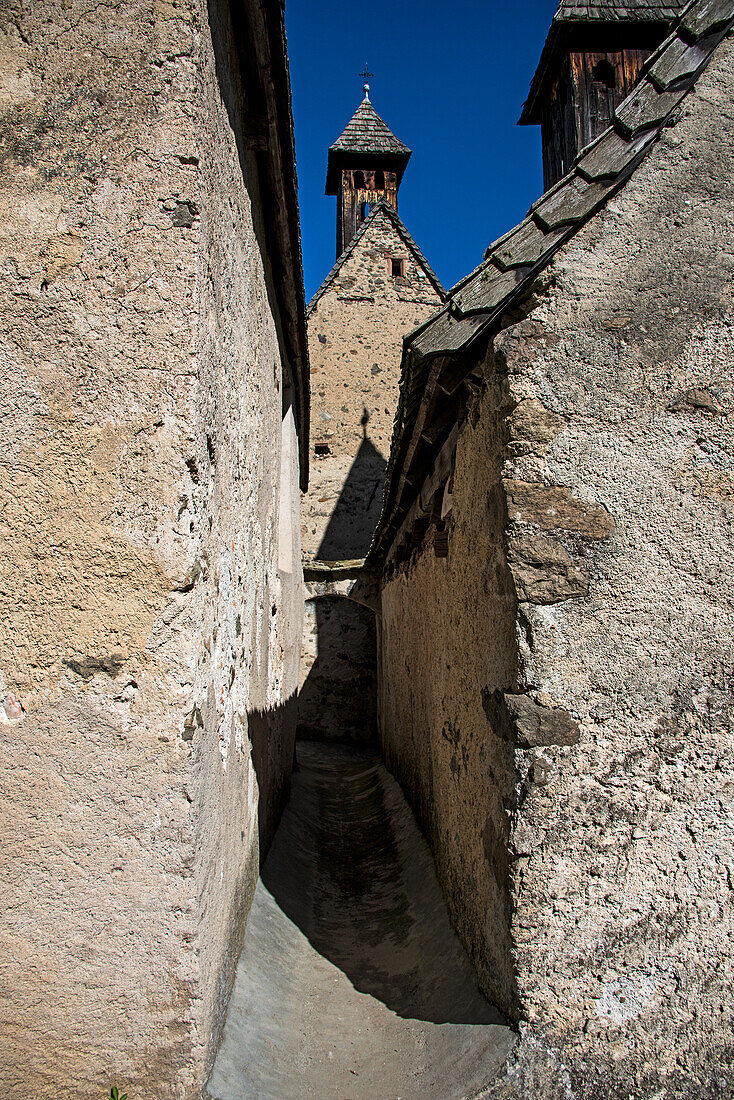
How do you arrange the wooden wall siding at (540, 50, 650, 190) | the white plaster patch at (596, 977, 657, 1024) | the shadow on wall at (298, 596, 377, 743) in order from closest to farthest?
the white plaster patch at (596, 977, 657, 1024), the wooden wall siding at (540, 50, 650, 190), the shadow on wall at (298, 596, 377, 743)

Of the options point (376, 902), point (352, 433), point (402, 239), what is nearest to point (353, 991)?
point (376, 902)

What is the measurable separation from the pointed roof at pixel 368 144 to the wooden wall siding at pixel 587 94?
10.3 m

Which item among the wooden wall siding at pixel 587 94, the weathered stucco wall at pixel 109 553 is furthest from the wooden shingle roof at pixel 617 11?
the weathered stucco wall at pixel 109 553

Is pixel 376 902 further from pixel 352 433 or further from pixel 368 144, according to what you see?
pixel 368 144

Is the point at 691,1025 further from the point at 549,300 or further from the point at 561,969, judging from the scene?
the point at 549,300

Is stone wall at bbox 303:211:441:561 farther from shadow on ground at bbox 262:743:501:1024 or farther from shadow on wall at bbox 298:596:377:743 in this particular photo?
shadow on ground at bbox 262:743:501:1024

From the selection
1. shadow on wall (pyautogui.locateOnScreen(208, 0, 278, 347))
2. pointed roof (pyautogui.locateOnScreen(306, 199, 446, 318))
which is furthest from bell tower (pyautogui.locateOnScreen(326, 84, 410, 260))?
shadow on wall (pyautogui.locateOnScreen(208, 0, 278, 347))

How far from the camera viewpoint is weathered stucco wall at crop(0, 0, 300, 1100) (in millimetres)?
1779

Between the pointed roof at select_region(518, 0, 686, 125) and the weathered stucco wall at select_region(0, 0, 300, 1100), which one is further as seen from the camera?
the pointed roof at select_region(518, 0, 686, 125)

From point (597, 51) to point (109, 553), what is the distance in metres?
8.55

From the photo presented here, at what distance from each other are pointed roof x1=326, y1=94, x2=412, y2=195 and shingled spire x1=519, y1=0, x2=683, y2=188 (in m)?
10.2

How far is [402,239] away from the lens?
13.1 metres

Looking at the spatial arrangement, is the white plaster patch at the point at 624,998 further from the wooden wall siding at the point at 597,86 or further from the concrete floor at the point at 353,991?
the wooden wall siding at the point at 597,86

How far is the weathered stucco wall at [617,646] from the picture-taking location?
2088mm
